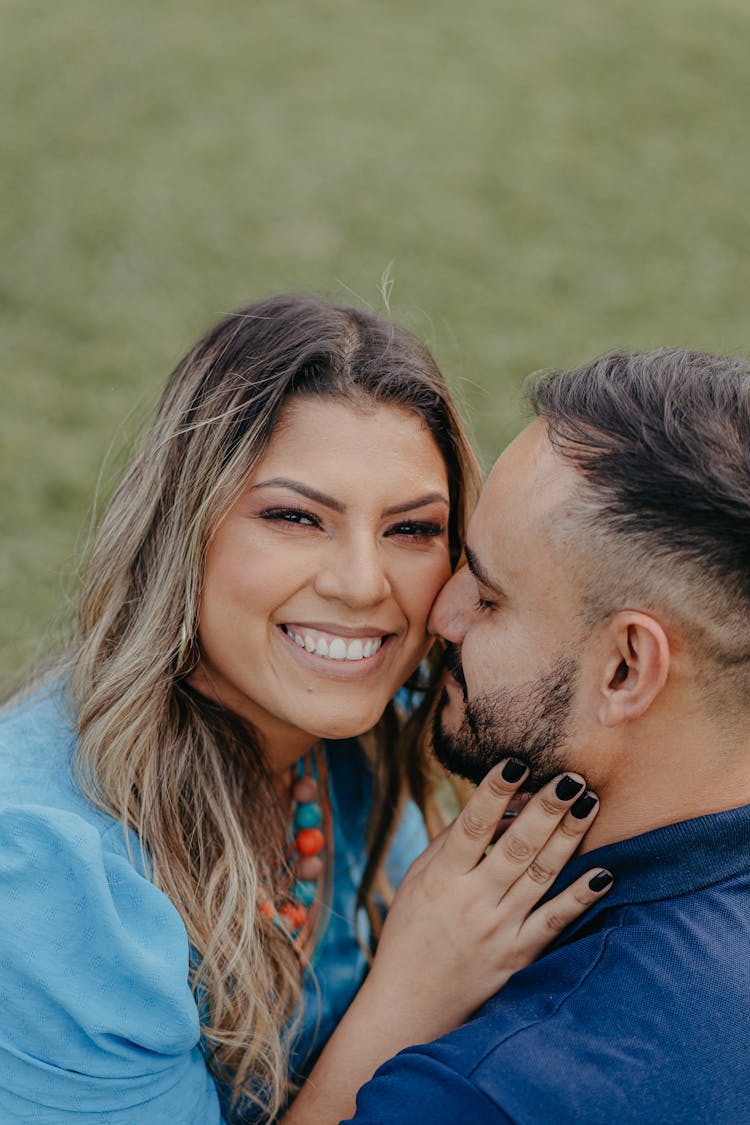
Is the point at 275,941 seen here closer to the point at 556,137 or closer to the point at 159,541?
the point at 159,541

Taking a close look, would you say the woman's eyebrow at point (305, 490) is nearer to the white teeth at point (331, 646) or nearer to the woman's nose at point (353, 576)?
the woman's nose at point (353, 576)

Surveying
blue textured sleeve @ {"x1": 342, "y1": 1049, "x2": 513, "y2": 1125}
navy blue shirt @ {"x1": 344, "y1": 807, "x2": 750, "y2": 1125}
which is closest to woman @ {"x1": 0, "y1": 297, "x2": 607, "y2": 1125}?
navy blue shirt @ {"x1": 344, "y1": 807, "x2": 750, "y2": 1125}

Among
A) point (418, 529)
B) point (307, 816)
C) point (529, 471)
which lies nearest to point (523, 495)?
point (529, 471)

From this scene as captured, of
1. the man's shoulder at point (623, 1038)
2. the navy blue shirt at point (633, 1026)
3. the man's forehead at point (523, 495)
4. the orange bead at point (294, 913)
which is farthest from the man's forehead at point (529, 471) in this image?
the orange bead at point (294, 913)

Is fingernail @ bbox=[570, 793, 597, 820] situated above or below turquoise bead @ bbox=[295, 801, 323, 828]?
above

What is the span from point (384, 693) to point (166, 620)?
23.8 inches

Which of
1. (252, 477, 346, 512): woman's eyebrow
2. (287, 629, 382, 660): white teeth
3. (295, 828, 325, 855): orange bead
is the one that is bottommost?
(295, 828, 325, 855): orange bead

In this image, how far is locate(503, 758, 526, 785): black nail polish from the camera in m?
2.96

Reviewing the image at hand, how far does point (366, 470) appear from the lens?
10.2 ft

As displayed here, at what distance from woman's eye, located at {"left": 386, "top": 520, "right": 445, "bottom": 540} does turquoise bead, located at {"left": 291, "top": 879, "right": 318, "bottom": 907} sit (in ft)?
3.65

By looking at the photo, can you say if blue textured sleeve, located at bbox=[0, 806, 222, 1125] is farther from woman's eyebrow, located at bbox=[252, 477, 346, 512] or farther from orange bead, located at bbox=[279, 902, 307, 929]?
woman's eyebrow, located at bbox=[252, 477, 346, 512]

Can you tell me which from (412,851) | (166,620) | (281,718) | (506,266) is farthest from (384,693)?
(506,266)

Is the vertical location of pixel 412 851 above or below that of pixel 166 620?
below

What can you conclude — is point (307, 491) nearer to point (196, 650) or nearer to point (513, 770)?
point (196, 650)
